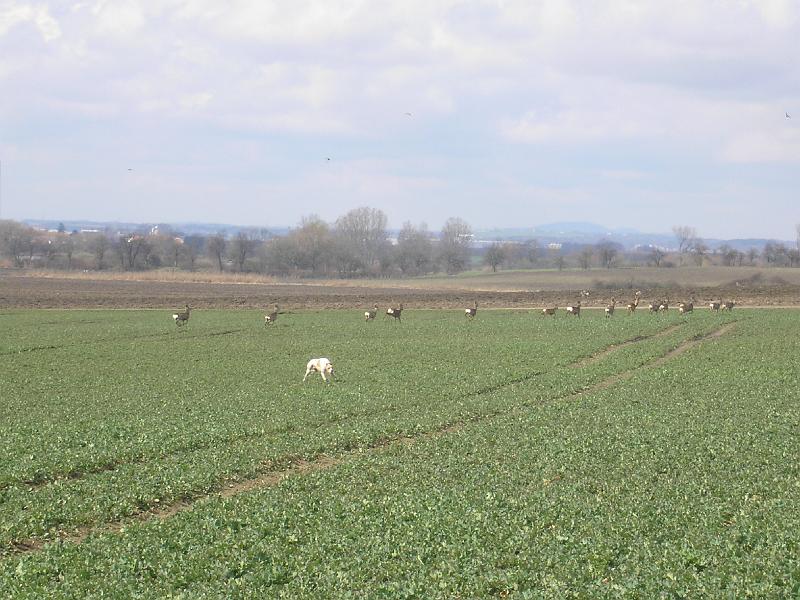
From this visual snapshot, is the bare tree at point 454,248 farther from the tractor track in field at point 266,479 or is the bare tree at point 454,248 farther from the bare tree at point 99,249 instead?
the tractor track in field at point 266,479

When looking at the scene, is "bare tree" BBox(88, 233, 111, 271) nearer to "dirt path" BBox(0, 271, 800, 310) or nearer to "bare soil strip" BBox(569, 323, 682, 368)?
"dirt path" BBox(0, 271, 800, 310)

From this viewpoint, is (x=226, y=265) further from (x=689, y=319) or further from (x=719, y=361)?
(x=719, y=361)

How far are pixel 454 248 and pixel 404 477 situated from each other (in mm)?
153232

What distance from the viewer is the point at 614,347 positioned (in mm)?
40312

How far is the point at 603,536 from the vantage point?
1287 centimetres

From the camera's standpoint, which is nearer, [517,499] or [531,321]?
[517,499]

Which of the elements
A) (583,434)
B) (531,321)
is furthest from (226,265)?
(583,434)

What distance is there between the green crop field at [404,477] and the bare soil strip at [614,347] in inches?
18.0

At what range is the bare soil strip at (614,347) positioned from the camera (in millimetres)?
35062

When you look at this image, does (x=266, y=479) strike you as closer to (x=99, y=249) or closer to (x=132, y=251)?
(x=132, y=251)

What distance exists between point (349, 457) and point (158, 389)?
1182 centimetres

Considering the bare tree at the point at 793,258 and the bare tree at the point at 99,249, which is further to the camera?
the bare tree at the point at 793,258

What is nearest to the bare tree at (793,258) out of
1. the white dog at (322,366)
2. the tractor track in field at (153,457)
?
the white dog at (322,366)

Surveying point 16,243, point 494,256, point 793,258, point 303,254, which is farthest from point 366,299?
point 793,258
